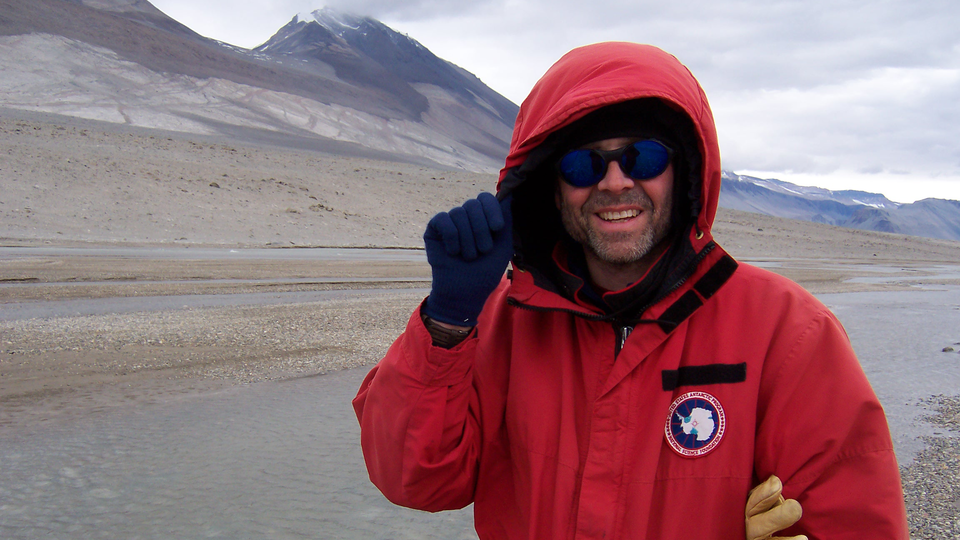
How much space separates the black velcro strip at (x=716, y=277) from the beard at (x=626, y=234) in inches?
8.9

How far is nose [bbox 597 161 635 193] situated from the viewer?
1.71 m

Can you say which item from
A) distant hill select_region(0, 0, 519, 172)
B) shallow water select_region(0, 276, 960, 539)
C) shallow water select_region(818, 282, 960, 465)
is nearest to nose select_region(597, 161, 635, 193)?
shallow water select_region(0, 276, 960, 539)

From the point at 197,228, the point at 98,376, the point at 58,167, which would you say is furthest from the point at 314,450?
the point at 58,167

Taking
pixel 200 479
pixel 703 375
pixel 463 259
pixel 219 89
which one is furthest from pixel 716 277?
pixel 219 89

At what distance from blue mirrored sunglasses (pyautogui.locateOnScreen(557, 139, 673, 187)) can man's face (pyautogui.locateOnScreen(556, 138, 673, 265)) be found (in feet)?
0.06

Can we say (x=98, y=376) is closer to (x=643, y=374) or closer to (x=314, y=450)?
(x=314, y=450)

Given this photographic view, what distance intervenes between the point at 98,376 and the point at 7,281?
6.76 meters

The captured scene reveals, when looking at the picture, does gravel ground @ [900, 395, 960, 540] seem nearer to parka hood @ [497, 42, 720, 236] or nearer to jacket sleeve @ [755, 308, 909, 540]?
jacket sleeve @ [755, 308, 909, 540]

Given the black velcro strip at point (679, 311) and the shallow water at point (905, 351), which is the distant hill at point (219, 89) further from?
the black velcro strip at point (679, 311)

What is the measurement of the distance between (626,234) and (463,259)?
1.49 ft

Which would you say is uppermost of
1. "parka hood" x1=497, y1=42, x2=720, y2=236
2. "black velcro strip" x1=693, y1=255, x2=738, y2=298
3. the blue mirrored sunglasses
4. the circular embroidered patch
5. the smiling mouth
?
"parka hood" x1=497, y1=42, x2=720, y2=236

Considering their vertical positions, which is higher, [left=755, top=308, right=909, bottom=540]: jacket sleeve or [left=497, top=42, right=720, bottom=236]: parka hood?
[left=497, top=42, right=720, bottom=236]: parka hood

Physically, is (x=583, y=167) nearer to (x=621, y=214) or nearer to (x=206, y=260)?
(x=621, y=214)

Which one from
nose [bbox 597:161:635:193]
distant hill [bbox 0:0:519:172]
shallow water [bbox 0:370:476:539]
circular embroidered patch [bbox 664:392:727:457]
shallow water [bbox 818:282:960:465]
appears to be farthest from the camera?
distant hill [bbox 0:0:519:172]
